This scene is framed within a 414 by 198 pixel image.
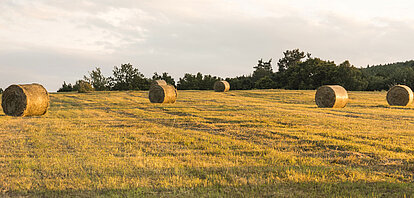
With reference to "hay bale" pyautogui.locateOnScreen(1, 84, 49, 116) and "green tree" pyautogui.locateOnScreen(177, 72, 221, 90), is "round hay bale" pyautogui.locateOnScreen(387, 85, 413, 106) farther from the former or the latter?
"green tree" pyautogui.locateOnScreen(177, 72, 221, 90)

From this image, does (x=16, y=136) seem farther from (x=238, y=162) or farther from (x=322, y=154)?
(x=322, y=154)

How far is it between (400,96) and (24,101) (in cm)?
2947

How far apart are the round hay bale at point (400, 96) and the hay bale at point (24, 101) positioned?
28323 mm

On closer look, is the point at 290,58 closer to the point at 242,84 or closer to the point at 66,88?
the point at 242,84

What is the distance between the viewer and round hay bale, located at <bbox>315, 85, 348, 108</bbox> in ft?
86.0

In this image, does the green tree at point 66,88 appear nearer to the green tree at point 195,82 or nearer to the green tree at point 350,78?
the green tree at point 195,82

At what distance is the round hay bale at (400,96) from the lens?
27620 millimetres

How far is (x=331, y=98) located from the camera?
26.4 meters

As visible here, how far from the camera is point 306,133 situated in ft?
38.6

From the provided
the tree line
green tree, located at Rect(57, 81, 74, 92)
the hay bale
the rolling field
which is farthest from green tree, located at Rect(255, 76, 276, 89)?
the rolling field

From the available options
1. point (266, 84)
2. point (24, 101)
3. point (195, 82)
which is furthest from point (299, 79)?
point (24, 101)

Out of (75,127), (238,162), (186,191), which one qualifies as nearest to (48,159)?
(186,191)

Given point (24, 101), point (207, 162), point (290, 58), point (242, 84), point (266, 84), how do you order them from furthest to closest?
point (290, 58)
point (242, 84)
point (266, 84)
point (24, 101)
point (207, 162)

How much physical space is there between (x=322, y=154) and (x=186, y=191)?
4624 millimetres
